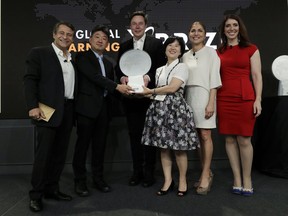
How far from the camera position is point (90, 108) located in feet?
7.55

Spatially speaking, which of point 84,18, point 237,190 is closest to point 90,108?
point 237,190

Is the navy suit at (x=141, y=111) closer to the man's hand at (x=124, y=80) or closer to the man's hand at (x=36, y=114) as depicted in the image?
the man's hand at (x=124, y=80)

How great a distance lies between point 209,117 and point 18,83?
2.38 m

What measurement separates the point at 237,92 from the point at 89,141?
52.5 inches

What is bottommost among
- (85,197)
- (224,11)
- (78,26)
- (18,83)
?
(85,197)

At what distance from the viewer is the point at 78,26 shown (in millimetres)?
3350

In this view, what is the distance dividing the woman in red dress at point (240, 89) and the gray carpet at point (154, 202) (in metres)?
0.21

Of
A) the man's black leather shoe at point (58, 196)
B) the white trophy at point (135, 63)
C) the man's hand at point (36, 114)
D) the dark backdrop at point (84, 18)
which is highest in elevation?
the dark backdrop at point (84, 18)

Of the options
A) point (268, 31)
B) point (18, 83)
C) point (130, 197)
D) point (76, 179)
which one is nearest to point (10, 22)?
point (18, 83)

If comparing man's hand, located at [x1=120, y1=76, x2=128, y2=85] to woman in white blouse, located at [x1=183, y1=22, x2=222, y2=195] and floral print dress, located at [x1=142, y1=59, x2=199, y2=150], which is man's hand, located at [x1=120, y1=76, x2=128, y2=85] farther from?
woman in white blouse, located at [x1=183, y1=22, x2=222, y2=195]

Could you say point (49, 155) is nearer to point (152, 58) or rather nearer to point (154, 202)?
point (154, 202)

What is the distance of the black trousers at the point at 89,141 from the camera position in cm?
234

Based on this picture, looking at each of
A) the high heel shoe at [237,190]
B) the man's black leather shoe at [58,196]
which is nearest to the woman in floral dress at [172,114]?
the high heel shoe at [237,190]

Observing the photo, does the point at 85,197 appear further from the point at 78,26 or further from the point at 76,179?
the point at 78,26
